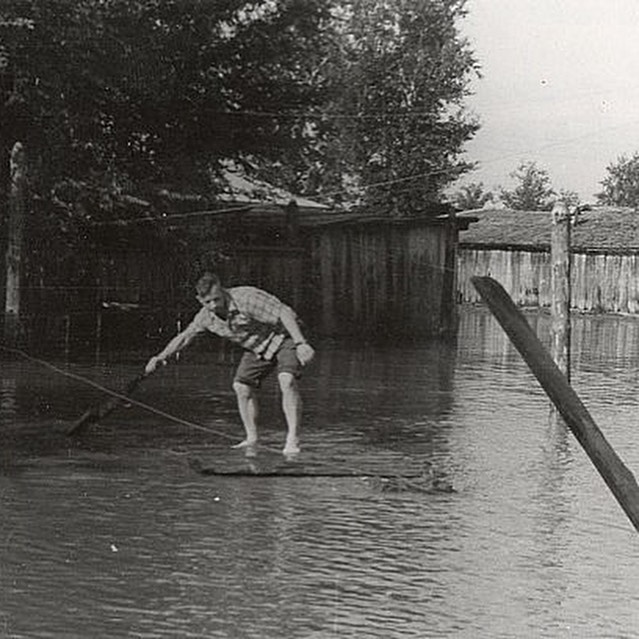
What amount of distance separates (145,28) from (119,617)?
57.5 ft

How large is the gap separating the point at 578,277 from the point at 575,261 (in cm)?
64

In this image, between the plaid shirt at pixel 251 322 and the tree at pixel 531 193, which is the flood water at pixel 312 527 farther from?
the tree at pixel 531 193

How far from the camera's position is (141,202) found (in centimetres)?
2502

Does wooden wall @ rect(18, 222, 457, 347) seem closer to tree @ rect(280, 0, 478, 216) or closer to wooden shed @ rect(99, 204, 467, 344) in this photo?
wooden shed @ rect(99, 204, 467, 344)

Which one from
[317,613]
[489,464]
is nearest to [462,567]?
[317,613]

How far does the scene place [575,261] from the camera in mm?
49969

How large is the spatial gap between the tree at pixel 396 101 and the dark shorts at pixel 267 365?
63.3 ft

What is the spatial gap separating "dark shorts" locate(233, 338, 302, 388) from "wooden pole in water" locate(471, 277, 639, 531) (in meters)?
7.83

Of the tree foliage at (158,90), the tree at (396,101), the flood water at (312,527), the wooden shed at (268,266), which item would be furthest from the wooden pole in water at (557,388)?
the tree at (396,101)

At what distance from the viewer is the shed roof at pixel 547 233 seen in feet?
162

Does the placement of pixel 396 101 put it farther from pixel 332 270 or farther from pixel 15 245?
pixel 15 245

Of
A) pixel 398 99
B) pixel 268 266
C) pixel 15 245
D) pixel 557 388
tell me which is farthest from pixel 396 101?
pixel 557 388

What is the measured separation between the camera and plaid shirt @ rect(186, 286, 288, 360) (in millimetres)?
12156

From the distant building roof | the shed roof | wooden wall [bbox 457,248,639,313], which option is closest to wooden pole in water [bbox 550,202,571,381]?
the distant building roof
